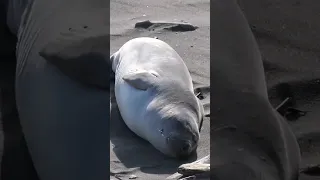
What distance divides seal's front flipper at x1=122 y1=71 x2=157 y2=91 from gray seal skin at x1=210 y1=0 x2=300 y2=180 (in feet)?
3.37

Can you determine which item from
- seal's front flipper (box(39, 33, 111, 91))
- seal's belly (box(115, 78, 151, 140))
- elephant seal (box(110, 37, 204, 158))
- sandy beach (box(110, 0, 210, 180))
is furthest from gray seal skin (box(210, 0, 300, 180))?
seal's belly (box(115, 78, 151, 140))

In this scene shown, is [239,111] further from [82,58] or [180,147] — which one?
[180,147]

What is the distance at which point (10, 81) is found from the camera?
3.13 feet

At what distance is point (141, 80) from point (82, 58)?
1.29 m

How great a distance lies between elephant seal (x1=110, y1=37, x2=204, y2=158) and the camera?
1.98 m

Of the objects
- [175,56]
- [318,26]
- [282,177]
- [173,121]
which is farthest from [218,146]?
[318,26]

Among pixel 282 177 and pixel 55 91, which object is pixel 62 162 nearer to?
pixel 55 91

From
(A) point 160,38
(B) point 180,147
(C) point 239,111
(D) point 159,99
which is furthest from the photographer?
(A) point 160,38

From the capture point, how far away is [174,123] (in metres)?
1.99

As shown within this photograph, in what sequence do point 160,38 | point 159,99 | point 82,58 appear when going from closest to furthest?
point 82,58 < point 159,99 < point 160,38

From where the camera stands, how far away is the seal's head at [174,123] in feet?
6.37

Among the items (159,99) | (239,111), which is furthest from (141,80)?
(239,111)

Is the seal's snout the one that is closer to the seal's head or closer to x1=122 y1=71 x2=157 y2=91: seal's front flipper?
the seal's head

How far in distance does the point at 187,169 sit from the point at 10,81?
86 centimetres
